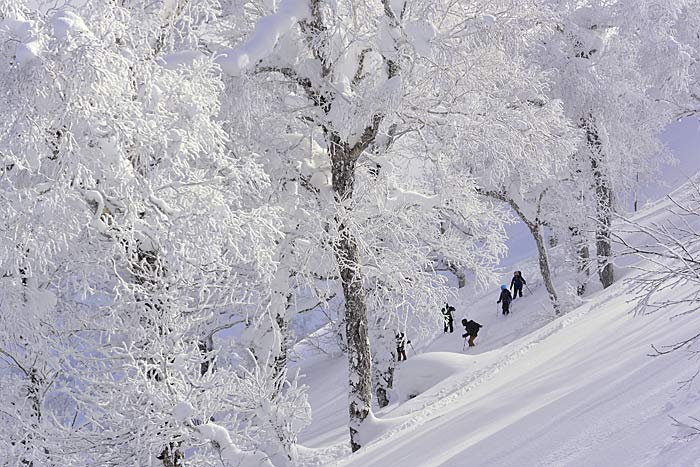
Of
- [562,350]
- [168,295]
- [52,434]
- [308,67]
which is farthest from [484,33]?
[52,434]

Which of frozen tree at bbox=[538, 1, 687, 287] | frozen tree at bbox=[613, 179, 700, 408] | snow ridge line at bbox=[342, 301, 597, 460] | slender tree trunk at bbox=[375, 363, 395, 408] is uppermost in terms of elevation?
frozen tree at bbox=[538, 1, 687, 287]

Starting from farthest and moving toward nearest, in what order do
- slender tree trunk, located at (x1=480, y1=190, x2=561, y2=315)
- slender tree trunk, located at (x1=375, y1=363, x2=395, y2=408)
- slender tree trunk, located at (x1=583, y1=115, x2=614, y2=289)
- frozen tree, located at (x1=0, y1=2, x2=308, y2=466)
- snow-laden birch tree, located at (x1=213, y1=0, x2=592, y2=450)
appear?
1. slender tree trunk, located at (x1=375, y1=363, x2=395, y2=408)
2. slender tree trunk, located at (x1=480, y1=190, x2=561, y2=315)
3. slender tree trunk, located at (x1=583, y1=115, x2=614, y2=289)
4. snow-laden birch tree, located at (x1=213, y1=0, x2=592, y2=450)
5. frozen tree, located at (x1=0, y1=2, x2=308, y2=466)

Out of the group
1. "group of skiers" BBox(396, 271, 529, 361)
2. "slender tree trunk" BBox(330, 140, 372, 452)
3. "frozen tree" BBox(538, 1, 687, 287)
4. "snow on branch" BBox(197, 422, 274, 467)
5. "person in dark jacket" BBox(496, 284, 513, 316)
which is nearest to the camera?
"snow on branch" BBox(197, 422, 274, 467)

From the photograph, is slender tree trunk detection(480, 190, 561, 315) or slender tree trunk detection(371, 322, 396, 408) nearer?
slender tree trunk detection(480, 190, 561, 315)

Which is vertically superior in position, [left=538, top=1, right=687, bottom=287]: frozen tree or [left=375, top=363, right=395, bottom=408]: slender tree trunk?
[left=538, top=1, right=687, bottom=287]: frozen tree

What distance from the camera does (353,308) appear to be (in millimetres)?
10594

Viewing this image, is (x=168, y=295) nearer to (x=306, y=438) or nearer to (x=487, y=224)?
(x=487, y=224)

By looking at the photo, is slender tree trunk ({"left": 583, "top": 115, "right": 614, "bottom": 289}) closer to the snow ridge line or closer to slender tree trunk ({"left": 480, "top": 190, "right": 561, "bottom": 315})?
slender tree trunk ({"left": 480, "top": 190, "right": 561, "bottom": 315})

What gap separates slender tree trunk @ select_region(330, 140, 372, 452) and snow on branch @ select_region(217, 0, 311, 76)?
194cm

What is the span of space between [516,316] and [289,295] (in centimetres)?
1365

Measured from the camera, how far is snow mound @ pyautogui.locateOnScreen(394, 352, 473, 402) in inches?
550

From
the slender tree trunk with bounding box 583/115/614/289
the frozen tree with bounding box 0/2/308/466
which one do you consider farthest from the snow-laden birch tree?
the slender tree trunk with bounding box 583/115/614/289

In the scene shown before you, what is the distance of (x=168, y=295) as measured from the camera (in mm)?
7355

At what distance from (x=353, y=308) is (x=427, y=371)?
4476mm
